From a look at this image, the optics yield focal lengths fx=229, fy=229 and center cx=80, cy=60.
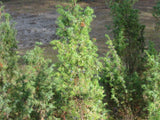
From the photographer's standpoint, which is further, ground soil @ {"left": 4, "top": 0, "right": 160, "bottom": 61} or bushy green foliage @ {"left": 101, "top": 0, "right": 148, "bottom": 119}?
ground soil @ {"left": 4, "top": 0, "right": 160, "bottom": 61}

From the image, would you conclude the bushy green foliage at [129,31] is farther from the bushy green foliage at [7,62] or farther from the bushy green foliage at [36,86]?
the bushy green foliage at [7,62]

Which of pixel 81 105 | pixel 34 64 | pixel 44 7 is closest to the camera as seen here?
pixel 81 105

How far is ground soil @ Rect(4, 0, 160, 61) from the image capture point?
28.8ft

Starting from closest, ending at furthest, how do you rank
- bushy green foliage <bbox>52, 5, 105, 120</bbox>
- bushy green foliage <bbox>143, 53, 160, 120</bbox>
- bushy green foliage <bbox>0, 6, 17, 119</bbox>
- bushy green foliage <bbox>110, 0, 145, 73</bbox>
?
bushy green foliage <bbox>52, 5, 105, 120</bbox>, bushy green foliage <bbox>143, 53, 160, 120</bbox>, bushy green foliage <bbox>0, 6, 17, 119</bbox>, bushy green foliage <bbox>110, 0, 145, 73</bbox>

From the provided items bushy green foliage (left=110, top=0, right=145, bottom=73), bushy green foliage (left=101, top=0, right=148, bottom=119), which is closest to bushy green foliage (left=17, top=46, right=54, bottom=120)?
bushy green foliage (left=101, top=0, right=148, bottom=119)

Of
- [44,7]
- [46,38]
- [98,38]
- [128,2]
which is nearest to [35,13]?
[44,7]

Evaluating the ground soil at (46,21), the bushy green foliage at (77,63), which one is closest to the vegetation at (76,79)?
the bushy green foliage at (77,63)

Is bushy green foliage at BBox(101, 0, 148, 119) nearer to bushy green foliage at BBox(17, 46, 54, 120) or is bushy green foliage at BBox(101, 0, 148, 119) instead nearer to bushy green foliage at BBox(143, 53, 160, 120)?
bushy green foliage at BBox(143, 53, 160, 120)

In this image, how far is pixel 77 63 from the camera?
108 inches

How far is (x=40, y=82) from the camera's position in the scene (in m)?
3.24

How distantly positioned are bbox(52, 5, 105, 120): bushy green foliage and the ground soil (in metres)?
3.51

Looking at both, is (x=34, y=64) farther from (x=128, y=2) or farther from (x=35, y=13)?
(x=35, y=13)

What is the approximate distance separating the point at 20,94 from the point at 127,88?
1658mm

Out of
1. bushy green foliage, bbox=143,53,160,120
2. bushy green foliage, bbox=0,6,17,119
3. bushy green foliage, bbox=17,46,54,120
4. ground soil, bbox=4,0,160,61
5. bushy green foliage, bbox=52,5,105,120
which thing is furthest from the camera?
ground soil, bbox=4,0,160,61
